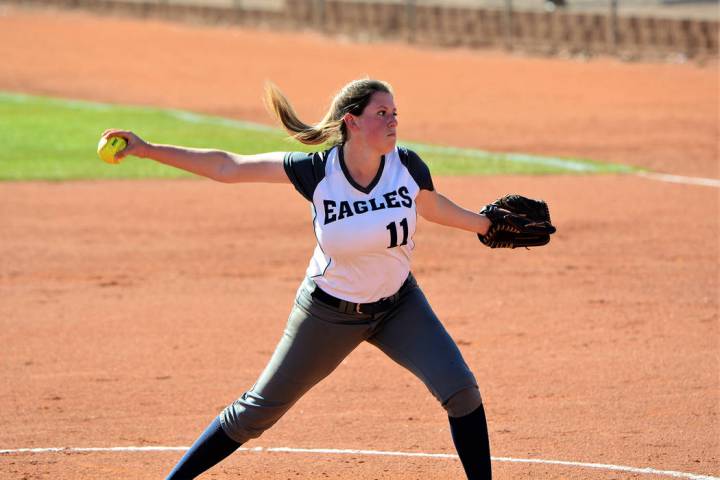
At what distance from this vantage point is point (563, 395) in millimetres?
7992

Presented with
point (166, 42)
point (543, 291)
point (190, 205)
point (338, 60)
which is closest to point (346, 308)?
point (543, 291)

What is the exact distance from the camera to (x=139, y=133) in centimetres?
1970

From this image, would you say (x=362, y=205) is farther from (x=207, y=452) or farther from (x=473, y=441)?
(x=207, y=452)

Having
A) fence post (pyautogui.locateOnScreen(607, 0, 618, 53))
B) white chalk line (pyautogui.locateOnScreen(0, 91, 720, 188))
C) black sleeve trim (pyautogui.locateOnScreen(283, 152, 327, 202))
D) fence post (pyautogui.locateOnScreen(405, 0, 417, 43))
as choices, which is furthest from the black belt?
fence post (pyautogui.locateOnScreen(405, 0, 417, 43))

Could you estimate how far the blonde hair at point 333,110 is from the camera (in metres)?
5.66

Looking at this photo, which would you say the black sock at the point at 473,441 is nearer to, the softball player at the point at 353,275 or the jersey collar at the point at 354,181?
the softball player at the point at 353,275

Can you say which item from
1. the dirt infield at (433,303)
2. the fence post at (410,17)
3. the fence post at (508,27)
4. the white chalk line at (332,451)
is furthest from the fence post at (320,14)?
the white chalk line at (332,451)

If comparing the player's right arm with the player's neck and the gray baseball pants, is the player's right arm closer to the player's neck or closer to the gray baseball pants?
the player's neck

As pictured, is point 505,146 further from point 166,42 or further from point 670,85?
point 166,42

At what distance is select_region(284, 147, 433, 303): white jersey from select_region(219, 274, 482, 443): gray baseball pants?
0.39 ft

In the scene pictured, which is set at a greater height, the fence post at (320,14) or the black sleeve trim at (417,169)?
the fence post at (320,14)

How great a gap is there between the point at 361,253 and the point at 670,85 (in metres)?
18.0

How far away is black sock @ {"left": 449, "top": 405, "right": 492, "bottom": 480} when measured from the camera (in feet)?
18.4

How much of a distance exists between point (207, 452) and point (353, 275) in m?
1.08
